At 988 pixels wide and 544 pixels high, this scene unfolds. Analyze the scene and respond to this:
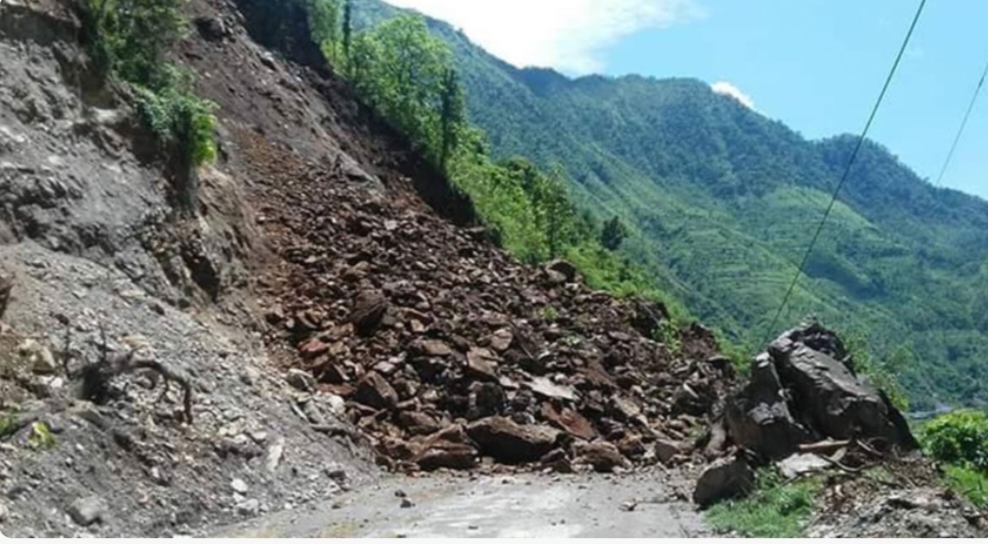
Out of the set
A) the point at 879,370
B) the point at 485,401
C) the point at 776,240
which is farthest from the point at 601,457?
the point at 776,240

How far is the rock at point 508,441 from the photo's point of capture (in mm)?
16984

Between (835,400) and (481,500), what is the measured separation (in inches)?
189

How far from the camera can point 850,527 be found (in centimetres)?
991

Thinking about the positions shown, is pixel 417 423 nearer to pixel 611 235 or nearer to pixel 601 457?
pixel 601 457

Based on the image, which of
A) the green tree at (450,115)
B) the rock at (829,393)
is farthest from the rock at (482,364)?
the green tree at (450,115)

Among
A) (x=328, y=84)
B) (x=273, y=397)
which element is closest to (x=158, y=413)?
(x=273, y=397)

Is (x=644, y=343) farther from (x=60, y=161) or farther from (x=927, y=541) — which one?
(x=927, y=541)

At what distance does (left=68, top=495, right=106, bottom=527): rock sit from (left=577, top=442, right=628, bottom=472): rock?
8579mm

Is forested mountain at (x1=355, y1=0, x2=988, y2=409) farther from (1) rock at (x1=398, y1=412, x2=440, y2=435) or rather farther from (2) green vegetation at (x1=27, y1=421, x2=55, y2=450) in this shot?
(2) green vegetation at (x1=27, y1=421, x2=55, y2=450)

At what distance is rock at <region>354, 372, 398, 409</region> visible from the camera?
17.9 metres

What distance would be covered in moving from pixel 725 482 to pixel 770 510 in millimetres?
1326

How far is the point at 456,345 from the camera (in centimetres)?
2039

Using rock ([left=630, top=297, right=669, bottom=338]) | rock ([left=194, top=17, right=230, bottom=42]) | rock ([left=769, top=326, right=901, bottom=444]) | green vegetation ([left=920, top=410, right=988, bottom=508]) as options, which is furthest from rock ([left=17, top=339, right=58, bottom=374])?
rock ([left=194, top=17, right=230, bottom=42])

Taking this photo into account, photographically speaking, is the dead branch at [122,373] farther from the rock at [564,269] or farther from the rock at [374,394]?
the rock at [564,269]
